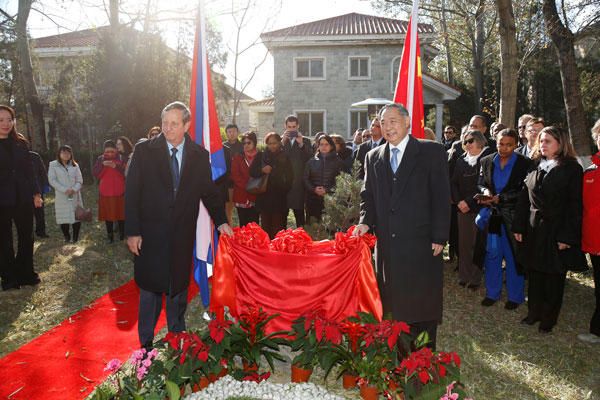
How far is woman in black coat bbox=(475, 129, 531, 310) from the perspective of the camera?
200 inches

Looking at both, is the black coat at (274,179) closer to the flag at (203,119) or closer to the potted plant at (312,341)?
the flag at (203,119)

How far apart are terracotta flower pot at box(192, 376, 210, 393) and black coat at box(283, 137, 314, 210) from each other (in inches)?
186

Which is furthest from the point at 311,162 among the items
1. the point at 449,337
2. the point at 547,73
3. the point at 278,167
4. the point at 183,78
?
the point at 547,73

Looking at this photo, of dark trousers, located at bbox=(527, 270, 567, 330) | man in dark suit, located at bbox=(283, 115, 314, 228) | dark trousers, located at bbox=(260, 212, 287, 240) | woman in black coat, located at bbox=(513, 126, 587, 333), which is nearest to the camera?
woman in black coat, located at bbox=(513, 126, 587, 333)

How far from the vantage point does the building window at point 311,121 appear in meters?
23.3

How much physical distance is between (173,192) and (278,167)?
3.27 metres

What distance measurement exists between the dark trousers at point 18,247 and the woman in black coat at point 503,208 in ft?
18.9

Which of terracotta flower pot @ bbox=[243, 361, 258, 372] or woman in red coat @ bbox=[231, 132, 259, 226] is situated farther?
woman in red coat @ bbox=[231, 132, 259, 226]

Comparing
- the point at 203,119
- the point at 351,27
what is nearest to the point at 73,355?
the point at 203,119

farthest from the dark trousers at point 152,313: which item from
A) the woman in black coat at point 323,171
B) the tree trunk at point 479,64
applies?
the tree trunk at point 479,64

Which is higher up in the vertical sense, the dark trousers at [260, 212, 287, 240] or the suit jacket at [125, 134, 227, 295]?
the suit jacket at [125, 134, 227, 295]

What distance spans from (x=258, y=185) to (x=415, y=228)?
3.61m

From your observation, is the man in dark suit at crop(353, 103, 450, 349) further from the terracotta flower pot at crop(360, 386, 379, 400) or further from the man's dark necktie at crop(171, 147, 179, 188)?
the man's dark necktie at crop(171, 147, 179, 188)

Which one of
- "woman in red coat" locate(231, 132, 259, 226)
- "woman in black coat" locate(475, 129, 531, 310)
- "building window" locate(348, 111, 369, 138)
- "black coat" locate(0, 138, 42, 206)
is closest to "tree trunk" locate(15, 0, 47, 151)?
"building window" locate(348, 111, 369, 138)
